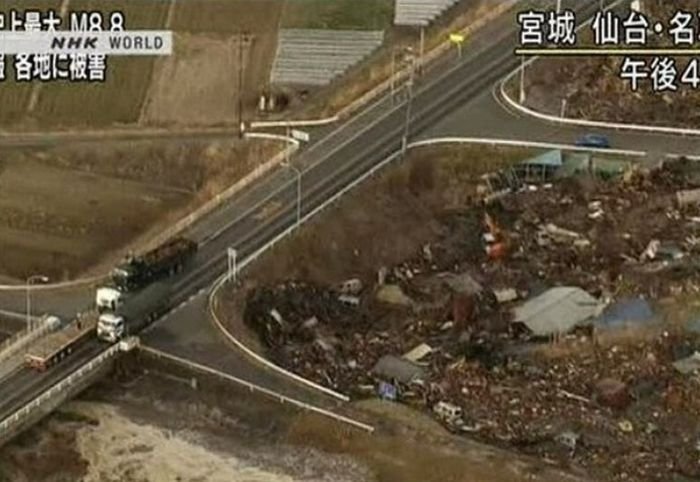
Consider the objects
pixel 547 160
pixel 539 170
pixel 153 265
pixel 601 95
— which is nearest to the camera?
pixel 153 265

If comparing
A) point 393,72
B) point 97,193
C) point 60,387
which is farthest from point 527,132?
point 60,387

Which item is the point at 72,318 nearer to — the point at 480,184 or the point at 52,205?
the point at 52,205

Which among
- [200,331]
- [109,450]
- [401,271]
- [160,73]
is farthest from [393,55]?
[109,450]

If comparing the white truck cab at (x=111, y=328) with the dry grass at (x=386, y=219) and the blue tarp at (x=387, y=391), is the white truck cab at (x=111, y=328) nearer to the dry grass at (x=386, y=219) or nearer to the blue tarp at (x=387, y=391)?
the dry grass at (x=386, y=219)

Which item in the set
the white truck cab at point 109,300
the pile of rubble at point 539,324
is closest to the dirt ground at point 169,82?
the pile of rubble at point 539,324

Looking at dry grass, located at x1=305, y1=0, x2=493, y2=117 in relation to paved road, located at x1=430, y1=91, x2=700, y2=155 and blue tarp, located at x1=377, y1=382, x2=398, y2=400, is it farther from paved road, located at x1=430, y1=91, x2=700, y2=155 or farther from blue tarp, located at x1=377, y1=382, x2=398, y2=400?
blue tarp, located at x1=377, y1=382, x2=398, y2=400

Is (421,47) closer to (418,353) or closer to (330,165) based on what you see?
(330,165)
